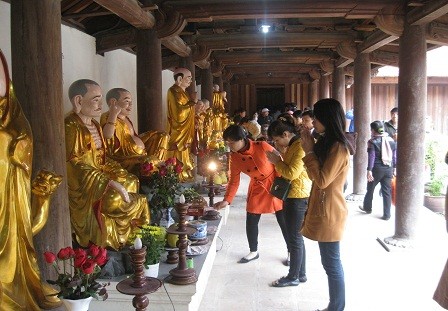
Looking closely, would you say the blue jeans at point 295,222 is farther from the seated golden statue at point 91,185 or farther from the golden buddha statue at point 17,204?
the golden buddha statue at point 17,204

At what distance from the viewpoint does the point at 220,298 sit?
389 cm

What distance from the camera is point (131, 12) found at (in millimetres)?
4543

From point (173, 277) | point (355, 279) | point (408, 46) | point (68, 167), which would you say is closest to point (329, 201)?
point (173, 277)

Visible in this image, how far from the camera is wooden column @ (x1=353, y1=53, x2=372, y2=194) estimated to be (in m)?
7.81

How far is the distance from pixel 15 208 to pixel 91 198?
0.98 m

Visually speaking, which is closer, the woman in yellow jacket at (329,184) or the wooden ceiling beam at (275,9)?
the woman in yellow jacket at (329,184)

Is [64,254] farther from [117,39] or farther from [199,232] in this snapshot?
[117,39]

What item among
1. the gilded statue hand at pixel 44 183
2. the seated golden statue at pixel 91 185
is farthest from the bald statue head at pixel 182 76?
the gilded statue hand at pixel 44 183

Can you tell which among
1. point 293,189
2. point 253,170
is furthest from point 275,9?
point 293,189

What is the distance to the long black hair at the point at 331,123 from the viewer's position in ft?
9.74

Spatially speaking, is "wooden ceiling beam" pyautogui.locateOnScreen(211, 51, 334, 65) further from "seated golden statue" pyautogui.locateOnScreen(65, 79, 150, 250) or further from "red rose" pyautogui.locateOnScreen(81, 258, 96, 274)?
"red rose" pyautogui.locateOnScreen(81, 258, 96, 274)

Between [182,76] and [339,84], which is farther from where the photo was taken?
[339,84]

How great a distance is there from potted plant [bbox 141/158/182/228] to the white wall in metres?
1.58

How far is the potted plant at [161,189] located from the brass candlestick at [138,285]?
1944 millimetres
